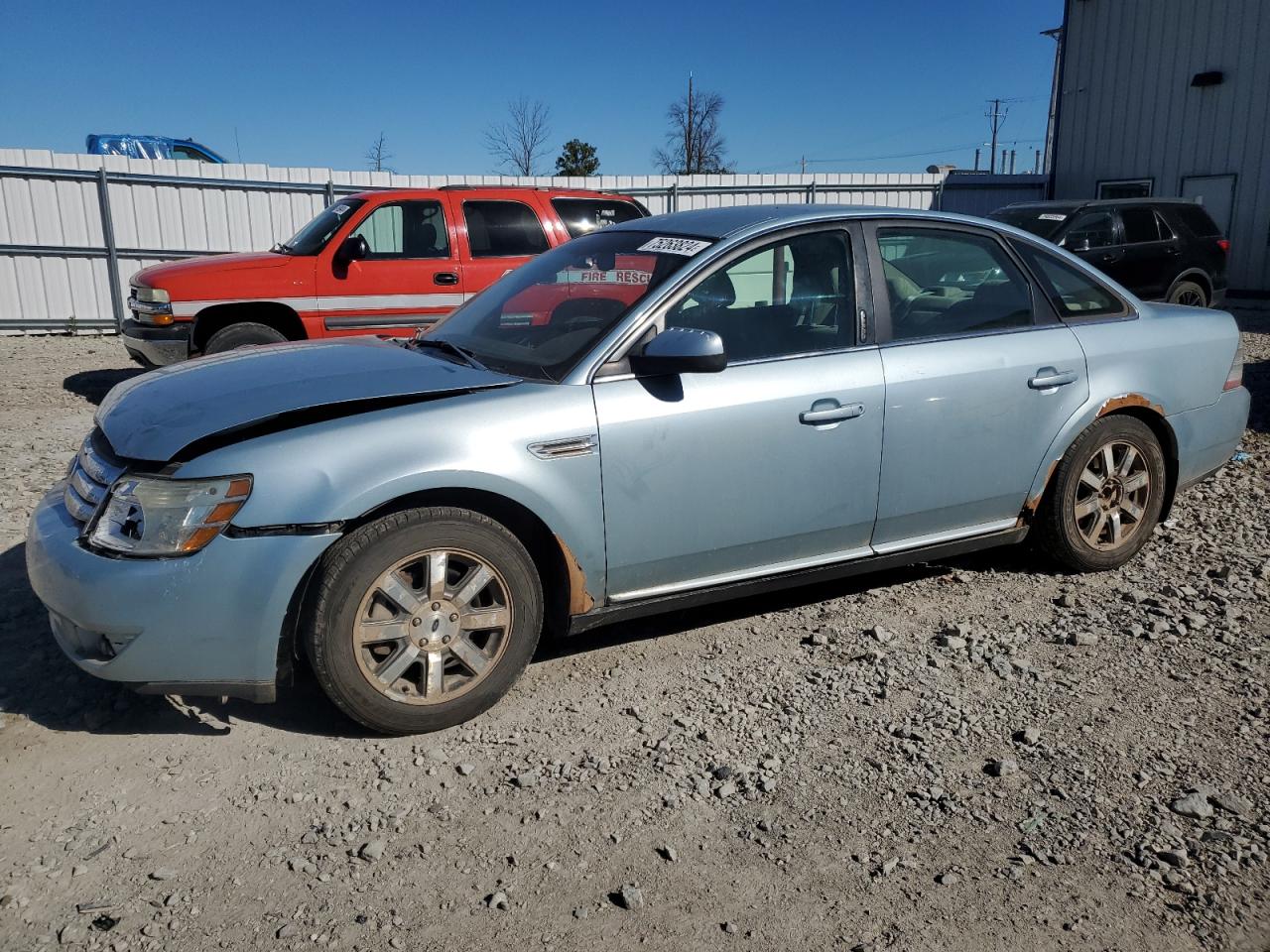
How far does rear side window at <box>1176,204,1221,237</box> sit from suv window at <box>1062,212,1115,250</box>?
119 centimetres

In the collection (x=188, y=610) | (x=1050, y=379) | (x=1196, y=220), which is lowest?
→ (x=188, y=610)

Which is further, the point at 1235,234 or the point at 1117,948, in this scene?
the point at 1235,234

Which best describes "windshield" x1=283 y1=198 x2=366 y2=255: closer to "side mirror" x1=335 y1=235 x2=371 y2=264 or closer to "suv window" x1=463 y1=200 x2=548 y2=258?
"side mirror" x1=335 y1=235 x2=371 y2=264

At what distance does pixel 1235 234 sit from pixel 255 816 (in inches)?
757

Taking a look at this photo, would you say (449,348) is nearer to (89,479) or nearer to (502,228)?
(89,479)

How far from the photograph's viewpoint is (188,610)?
119 inches

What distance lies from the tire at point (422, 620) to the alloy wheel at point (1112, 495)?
8.45 ft

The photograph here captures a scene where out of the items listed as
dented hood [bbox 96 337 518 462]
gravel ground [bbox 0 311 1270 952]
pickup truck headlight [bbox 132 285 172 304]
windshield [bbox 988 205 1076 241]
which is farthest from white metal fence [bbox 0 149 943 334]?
dented hood [bbox 96 337 518 462]

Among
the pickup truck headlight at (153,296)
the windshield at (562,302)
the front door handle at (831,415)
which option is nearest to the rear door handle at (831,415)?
the front door handle at (831,415)

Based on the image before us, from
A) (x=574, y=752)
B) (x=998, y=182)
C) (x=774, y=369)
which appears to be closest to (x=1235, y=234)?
(x=998, y=182)

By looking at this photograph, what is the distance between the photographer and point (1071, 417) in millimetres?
4367

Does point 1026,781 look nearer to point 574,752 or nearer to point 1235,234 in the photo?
point 574,752

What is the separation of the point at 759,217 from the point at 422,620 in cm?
205

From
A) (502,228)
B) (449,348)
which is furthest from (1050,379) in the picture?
(502,228)
